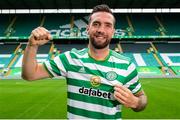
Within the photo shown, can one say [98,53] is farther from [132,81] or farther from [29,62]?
[29,62]

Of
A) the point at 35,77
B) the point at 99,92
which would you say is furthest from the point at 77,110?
the point at 35,77

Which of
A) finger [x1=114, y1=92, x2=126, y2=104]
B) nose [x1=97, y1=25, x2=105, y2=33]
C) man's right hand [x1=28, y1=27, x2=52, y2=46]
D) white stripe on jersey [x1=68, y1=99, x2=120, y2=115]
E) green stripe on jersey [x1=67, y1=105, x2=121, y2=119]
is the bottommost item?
green stripe on jersey [x1=67, y1=105, x2=121, y2=119]

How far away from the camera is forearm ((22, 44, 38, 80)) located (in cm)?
406

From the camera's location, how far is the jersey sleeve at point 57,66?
14.4 ft

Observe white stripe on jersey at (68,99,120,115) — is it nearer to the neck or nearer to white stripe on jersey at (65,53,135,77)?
white stripe on jersey at (65,53,135,77)

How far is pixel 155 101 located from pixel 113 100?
15090mm

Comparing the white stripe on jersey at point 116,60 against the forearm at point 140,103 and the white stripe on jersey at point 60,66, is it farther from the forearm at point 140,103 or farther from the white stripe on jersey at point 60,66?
the white stripe on jersey at point 60,66
